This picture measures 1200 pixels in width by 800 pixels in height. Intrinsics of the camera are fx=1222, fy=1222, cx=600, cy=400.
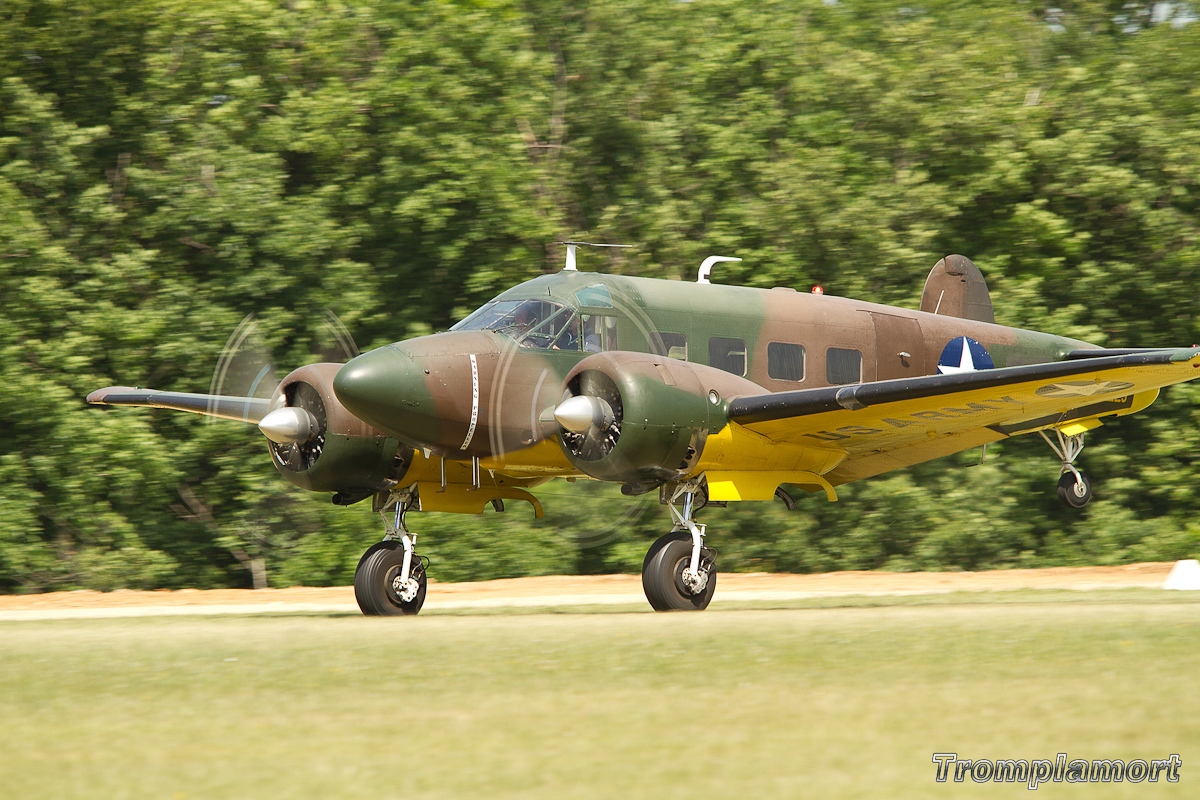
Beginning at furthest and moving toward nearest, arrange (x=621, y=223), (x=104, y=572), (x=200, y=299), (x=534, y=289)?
(x=621, y=223) → (x=200, y=299) → (x=104, y=572) → (x=534, y=289)

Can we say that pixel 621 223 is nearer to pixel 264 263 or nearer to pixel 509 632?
pixel 264 263

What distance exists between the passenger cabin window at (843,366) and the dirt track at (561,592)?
3264 mm

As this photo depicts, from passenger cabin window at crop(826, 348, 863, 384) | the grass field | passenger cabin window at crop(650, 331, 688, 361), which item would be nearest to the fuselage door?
passenger cabin window at crop(826, 348, 863, 384)

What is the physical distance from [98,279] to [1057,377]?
1939 centimetres

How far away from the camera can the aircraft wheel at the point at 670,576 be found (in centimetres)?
1281

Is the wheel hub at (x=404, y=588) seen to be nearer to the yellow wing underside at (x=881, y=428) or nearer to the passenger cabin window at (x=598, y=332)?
the passenger cabin window at (x=598, y=332)

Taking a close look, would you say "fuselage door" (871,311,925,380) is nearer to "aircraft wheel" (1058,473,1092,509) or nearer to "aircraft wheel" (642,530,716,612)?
"aircraft wheel" (1058,473,1092,509)

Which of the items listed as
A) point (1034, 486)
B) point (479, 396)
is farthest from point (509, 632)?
point (1034, 486)

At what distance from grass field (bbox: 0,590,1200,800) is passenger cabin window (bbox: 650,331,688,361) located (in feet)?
14.0

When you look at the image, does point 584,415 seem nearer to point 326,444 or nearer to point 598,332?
point 598,332

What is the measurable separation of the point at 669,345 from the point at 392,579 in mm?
4177

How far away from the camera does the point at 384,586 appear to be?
1373cm

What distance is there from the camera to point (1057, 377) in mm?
11945

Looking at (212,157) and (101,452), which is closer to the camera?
(101,452)
